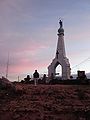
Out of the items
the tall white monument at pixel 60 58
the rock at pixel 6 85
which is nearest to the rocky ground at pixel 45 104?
the rock at pixel 6 85

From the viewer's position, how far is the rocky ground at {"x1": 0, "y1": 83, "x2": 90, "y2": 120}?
15617 millimetres

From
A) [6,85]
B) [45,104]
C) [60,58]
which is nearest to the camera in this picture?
[45,104]

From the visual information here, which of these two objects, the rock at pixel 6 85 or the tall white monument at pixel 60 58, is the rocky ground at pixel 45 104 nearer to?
the rock at pixel 6 85

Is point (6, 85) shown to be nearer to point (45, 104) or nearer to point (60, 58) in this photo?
point (45, 104)

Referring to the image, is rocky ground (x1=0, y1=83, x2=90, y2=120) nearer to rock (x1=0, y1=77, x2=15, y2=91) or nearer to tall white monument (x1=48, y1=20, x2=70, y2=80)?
rock (x1=0, y1=77, x2=15, y2=91)

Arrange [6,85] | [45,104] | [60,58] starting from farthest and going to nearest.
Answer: [60,58] < [6,85] < [45,104]

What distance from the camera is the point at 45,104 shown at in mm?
16812

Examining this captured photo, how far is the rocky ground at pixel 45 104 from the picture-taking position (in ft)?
→ 51.2

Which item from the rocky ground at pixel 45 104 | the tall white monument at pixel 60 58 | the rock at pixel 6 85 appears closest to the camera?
the rocky ground at pixel 45 104

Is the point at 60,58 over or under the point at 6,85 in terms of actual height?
over


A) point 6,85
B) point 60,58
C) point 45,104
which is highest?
point 60,58

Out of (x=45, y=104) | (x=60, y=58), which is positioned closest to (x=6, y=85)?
(x=45, y=104)

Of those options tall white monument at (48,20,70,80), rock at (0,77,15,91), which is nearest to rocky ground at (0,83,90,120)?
rock at (0,77,15,91)

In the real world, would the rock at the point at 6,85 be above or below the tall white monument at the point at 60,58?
below
